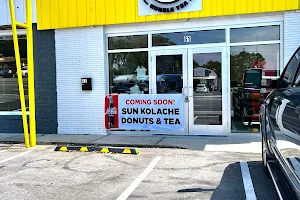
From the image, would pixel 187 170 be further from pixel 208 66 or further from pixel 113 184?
pixel 208 66

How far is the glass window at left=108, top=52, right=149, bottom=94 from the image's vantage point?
938 centimetres

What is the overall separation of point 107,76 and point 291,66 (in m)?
6.09

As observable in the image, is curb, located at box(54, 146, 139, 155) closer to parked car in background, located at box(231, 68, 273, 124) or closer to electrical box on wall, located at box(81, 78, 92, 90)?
electrical box on wall, located at box(81, 78, 92, 90)

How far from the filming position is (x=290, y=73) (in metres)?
4.33

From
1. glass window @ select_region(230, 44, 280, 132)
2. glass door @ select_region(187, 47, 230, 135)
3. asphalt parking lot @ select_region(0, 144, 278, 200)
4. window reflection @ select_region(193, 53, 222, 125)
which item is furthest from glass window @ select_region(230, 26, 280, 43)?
asphalt parking lot @ select_region(0, 144, 278, 200)

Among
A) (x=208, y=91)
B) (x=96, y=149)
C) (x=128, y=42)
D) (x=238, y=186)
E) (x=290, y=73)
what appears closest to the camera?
(x=290, y=73)

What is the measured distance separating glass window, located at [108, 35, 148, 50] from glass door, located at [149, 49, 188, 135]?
1.46 ft

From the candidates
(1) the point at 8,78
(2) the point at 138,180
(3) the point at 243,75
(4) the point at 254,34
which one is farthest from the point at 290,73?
(1) the point at 8,78

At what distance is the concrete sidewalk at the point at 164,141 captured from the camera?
7.71 meters

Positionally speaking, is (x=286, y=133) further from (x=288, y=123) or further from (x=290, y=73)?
(x=290, y=73)

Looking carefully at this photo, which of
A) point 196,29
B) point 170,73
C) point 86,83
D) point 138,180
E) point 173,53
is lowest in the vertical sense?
point 138,180

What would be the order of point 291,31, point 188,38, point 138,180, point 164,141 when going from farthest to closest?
point 188,38 < point 164,141 < point 291,31 < point 138,180

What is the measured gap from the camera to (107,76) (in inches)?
378

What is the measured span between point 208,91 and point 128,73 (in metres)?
2.37
